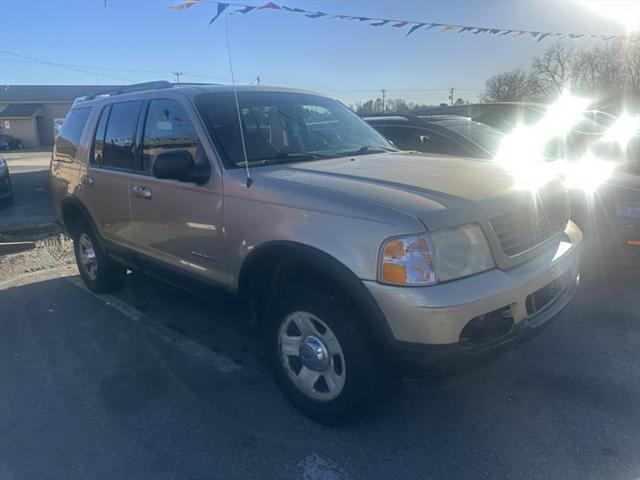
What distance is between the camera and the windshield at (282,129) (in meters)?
3.40

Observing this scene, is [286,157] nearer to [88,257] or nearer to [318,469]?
[318,469]

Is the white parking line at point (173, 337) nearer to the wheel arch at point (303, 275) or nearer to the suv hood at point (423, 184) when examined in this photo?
the wheel arch at point (303, 275)

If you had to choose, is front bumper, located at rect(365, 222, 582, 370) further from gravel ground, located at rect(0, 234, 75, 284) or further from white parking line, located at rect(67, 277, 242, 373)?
gravel ground, located at rect(0, 234, 75, 284)

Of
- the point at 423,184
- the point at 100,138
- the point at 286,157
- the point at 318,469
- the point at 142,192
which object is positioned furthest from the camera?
the point at 100,138

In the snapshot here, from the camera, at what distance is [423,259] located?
239 cm

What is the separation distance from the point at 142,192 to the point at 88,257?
6.08 ft

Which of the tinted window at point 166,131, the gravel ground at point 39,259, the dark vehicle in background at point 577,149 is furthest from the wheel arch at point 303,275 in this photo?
the gravel ground at point 39,259

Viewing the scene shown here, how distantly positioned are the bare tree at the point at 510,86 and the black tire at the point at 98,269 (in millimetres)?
51622

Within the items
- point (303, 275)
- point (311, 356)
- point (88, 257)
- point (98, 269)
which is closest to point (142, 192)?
point (98, 269)

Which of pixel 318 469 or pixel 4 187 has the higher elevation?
pixel 4 187

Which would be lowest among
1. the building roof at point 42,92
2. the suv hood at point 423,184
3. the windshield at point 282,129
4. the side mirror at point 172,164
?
the suv hood at point 423,184

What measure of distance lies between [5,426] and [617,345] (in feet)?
13.7

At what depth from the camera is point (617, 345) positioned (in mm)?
3844

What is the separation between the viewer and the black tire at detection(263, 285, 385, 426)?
2609 mm
